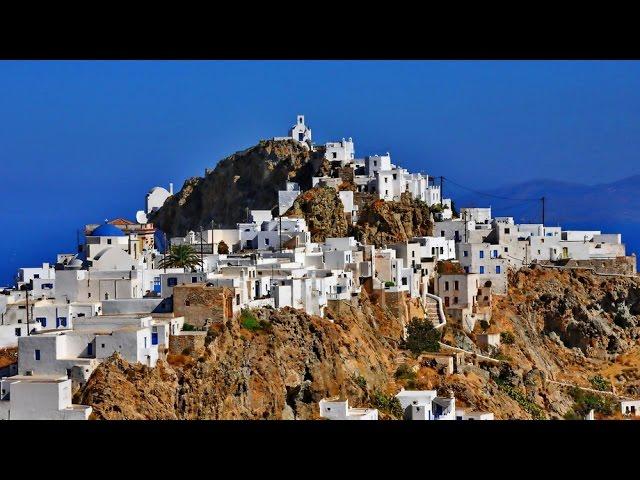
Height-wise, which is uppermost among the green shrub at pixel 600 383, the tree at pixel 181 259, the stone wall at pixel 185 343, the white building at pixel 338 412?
the tree at pixel 181 259

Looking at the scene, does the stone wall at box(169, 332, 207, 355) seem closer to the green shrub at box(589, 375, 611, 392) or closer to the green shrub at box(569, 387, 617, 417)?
the green shrub at box(569, 387, 617, 417)

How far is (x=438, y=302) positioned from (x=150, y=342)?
12535 millimetres

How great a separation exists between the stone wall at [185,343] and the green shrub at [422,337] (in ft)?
27.4

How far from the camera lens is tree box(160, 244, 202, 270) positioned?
71.5 ft

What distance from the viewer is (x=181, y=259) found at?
2194 centimetres

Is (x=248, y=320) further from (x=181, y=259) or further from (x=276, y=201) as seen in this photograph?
(x=276, y=201)

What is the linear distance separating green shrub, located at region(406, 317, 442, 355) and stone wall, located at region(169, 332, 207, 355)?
8.34 meters

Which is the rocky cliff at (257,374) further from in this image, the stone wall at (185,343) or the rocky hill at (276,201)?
the rocky hill at (276,201)

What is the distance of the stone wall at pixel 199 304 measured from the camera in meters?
17.0

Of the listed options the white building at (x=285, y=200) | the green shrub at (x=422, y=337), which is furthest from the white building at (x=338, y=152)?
the green shrub at (x=422, y=337)

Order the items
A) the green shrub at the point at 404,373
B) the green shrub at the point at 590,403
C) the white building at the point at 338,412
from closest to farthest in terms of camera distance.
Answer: the white building at the point at 338,412 → the green shrub at the point at 404,373 → the green shrub at the point at 590,403

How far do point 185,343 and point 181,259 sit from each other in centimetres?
610

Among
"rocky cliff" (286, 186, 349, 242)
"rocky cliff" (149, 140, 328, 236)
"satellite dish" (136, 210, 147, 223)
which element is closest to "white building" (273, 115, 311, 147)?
"rocky cliff" (149, 140, 328, 236)

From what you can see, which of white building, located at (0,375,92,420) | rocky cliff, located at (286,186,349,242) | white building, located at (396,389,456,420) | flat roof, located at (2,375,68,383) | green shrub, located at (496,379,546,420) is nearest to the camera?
white building, located at (0,375,92,420)
